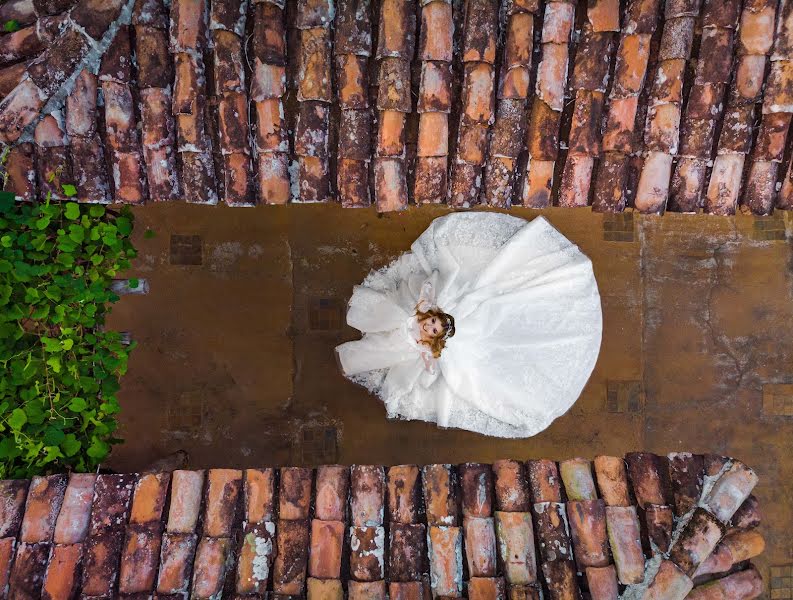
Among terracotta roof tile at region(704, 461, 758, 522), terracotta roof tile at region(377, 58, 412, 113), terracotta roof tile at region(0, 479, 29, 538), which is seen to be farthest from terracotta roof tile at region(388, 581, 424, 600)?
terracotta roof tile at region(377, 58, 412, 113)

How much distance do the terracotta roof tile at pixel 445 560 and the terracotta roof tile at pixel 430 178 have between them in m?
1.70

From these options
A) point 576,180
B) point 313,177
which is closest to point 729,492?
point 576,180

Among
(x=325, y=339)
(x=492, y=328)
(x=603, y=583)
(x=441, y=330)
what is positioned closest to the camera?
(x=603, y=583)

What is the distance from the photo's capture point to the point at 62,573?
8.91ft

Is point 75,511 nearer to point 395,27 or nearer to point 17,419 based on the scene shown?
point 17,419

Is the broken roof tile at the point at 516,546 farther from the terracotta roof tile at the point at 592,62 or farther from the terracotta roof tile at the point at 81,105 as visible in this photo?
the terracotta roof tile at the point at 81,105

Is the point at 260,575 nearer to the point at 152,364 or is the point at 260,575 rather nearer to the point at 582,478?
the point at 582,478

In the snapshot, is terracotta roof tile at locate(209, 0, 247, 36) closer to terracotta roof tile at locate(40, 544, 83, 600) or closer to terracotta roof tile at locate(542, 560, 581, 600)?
terracotta roof tile at locate(40, 544, 83, 600)

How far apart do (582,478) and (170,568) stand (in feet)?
6.89

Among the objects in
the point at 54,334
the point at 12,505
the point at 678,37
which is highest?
the point at 678,37

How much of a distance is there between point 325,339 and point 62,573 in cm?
255

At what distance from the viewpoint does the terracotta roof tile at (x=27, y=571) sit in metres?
2.70

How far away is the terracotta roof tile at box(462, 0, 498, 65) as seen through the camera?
114 inches

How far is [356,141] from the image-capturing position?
2939 millimetres
